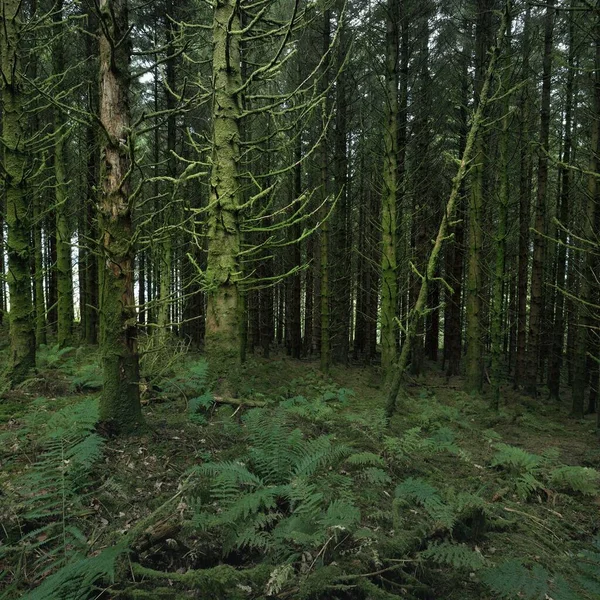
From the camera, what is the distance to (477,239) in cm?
1058

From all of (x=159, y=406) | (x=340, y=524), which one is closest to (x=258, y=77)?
(x=159, y=406)

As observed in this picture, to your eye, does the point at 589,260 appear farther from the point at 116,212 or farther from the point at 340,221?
the point at 116,212

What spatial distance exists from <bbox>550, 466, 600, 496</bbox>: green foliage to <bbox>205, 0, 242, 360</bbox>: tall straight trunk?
4.39m

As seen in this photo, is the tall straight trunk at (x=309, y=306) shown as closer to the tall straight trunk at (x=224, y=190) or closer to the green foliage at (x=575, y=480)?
the tall straight trunk at (x=224, y=190)

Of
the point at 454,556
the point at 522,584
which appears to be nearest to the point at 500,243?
the point at 454,556

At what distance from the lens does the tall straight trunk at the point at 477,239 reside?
10.2 metres

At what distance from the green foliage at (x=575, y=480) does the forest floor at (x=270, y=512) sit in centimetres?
2

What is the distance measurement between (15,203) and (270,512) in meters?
6.22

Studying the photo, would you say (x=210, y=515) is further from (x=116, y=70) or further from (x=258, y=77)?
(x=258, y=77)

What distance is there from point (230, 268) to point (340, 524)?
3990 mm

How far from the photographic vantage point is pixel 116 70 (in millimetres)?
3611

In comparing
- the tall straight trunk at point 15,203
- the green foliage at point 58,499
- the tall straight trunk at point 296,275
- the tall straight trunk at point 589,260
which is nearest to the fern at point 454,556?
the green foliage at point 58,499

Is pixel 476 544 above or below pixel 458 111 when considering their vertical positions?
below

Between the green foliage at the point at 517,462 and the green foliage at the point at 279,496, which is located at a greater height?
the green foliage at the point at 279,496
